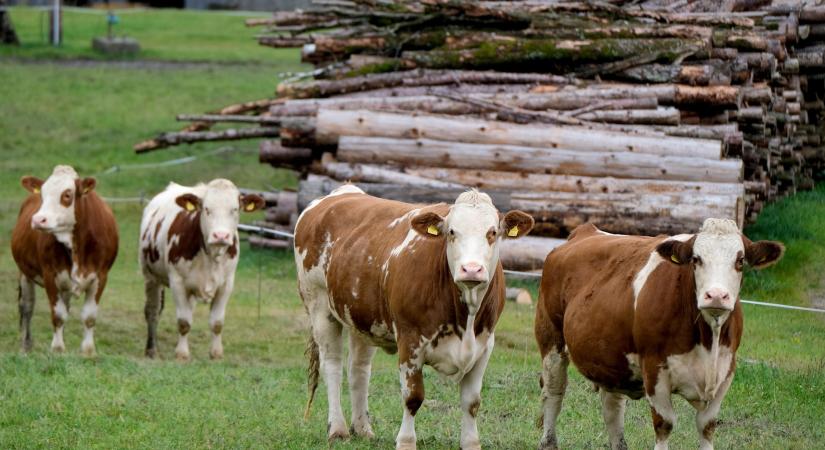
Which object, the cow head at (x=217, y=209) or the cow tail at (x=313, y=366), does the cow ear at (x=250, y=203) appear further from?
the cow tail at (x=313, y=366)

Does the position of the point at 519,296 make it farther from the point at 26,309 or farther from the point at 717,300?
the point at 717,300

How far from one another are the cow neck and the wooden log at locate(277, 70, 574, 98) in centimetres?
1202

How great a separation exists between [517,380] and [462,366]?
333cm

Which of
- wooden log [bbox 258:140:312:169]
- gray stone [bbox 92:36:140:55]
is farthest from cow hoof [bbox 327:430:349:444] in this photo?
gray stone [bbox 92:36:140:55]

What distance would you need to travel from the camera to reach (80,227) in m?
14.6

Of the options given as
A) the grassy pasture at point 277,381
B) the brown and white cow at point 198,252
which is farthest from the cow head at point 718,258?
the brown and white cow at point 198,252

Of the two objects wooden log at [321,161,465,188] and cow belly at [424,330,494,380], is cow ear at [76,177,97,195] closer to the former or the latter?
wooden log at [321,161,465,188]

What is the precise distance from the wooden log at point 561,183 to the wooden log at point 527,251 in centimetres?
78

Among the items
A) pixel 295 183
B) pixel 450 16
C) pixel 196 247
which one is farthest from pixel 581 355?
pixel 295 183

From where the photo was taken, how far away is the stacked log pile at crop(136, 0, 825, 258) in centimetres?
1738

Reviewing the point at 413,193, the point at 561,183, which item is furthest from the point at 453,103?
the point at 561,183

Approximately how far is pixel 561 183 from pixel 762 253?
9.97 meters

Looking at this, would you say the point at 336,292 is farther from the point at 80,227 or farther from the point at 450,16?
the point at 450,16

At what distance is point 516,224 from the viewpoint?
8.71 m
